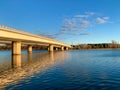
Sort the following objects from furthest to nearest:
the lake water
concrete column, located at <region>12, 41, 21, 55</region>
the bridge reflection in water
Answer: concrete column, located at <region>12, 41, 21, 55</region> → the bridge reflection in water → the lake water

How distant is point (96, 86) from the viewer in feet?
65.9

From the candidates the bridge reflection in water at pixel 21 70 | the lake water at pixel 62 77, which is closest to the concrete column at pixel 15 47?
the bridge reflection in water at pixel 21 70

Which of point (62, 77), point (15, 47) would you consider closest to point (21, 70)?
point (62, 77)

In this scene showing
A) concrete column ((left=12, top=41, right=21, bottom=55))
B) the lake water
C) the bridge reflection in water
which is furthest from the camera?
concrete column ((left=12, top=41, right=21, bottom=55))

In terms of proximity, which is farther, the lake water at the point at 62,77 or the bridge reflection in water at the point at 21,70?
the bridge reflection in water at the point at 21,70

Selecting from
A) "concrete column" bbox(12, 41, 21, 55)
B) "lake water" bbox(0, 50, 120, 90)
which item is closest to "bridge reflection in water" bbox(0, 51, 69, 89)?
"lake water" bbox(0, 50, 120, 90)

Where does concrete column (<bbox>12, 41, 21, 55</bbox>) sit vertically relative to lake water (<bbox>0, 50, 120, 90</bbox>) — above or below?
above

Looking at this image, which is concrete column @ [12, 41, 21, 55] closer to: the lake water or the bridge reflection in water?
the bridge reflection in water

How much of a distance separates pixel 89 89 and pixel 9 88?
342 inches

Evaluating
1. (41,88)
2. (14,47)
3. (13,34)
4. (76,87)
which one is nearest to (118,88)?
(76,87)

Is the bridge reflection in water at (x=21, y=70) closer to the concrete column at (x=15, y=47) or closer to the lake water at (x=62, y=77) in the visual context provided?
the lake water at (x=62, y=77)

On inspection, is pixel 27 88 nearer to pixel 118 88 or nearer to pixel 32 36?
pixel 118 88

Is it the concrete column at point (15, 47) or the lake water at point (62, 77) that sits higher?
the concrete column at point (15, 47)

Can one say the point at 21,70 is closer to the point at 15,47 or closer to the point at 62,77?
the point at 62,77
